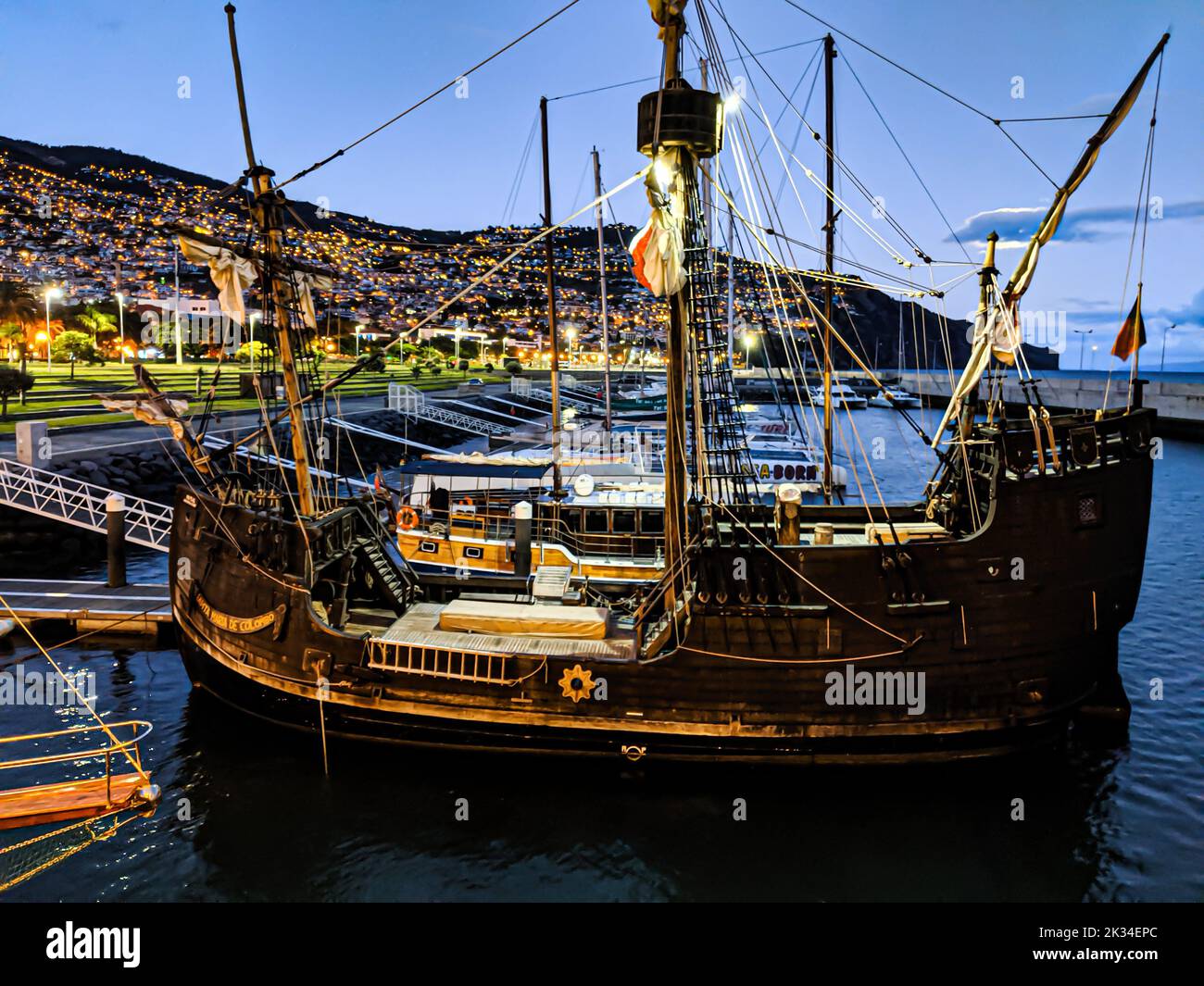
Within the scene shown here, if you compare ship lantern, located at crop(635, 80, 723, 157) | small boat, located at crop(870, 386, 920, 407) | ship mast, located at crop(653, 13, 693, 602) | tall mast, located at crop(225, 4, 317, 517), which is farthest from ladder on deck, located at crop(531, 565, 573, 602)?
small boat, located at crop(870, 386, 920, 407)

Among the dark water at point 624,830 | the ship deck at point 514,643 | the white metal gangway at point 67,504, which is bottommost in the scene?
the dark water at point 624,830

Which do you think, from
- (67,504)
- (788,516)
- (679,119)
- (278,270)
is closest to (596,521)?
(788,516)

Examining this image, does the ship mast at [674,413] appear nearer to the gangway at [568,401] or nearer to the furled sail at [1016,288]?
the furled sail at [1016,288]

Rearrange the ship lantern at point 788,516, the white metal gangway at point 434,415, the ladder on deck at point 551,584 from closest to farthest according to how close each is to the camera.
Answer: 1. the ship lantern at point 788,516
2. the ladder on deck at point 551,584
3. the white metal gangway at point 434,415

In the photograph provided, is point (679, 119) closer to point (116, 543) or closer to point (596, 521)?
point (596, 521)

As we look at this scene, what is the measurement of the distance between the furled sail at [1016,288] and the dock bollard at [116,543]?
19630 mm

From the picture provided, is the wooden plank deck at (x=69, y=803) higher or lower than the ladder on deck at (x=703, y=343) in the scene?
lower

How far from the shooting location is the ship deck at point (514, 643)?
12.1m

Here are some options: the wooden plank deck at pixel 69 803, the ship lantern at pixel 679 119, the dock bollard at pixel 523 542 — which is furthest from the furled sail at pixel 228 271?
the wooden plank deck at pixel 69 803

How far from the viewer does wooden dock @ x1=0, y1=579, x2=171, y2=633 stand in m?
18.2

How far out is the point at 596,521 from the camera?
71.0 feet

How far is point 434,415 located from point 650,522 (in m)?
39.4
